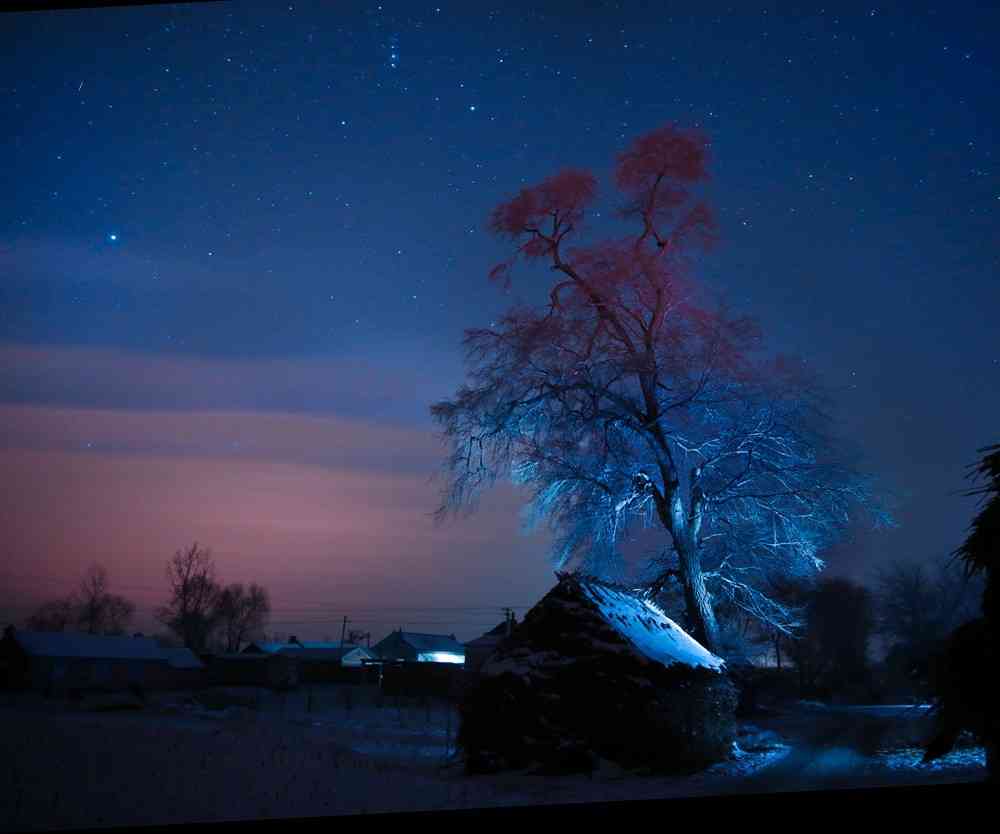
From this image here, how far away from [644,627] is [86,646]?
27.2 metres

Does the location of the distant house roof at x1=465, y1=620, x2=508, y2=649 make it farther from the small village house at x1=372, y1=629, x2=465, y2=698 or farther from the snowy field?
the snowy field

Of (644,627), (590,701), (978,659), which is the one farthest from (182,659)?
(978,659)

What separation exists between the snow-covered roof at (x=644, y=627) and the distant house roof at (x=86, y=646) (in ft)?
73.9

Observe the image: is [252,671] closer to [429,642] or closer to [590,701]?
[429,642]

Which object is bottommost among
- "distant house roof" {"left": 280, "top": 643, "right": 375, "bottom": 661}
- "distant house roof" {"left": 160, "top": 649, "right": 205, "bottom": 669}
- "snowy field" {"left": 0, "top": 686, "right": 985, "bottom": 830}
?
"distant house roof" {"left": 280, "top": 643, "right": 375, "bottom": 661}

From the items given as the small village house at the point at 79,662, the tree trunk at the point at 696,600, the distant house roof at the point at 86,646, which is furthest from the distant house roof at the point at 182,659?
the tree trunk at the point at 696,600

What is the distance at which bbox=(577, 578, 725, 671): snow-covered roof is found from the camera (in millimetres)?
13336

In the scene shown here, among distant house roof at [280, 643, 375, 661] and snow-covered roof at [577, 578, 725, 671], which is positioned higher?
snow-covered roof at [577, 578, 725, 671]

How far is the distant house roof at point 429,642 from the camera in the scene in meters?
60.0

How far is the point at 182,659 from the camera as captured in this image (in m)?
39.5

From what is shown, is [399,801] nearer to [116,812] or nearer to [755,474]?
[116,812]

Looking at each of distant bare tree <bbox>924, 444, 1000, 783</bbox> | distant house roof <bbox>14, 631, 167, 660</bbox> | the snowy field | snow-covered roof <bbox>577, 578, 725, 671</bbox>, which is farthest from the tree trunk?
distant house roof <bbox>14, 631, 167, 660</bbox>

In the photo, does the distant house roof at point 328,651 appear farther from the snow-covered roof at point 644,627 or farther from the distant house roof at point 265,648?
the snow-covered roof at point 644,627

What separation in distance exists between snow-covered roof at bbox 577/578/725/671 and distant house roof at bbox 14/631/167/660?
2254cm
